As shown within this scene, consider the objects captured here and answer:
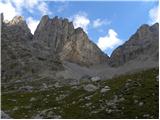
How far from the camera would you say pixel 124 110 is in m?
36.2

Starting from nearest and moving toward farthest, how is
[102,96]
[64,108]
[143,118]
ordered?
[143,118] < [64,108] < [102,96]

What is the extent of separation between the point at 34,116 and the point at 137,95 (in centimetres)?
1073

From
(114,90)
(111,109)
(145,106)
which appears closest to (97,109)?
(111,109)

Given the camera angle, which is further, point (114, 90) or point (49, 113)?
point (114, 90)

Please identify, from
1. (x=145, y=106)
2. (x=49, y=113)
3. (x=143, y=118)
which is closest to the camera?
(x=143, y=118)

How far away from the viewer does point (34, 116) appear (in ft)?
128

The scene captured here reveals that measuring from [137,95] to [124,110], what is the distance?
5569mm

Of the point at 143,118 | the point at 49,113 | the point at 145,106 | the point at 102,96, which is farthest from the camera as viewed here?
the point at 102,96

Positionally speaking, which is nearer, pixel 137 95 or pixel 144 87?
pixel 137 95

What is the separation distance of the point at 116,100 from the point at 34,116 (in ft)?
27.7

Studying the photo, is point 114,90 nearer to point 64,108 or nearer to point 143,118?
point 64,108

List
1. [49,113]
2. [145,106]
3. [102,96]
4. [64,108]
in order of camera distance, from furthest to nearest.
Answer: [102,96]
[64,108]
[49,113]
[145,106]

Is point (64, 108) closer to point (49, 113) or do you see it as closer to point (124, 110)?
point (49, 113)

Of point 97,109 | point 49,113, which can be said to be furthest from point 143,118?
point 49,113
